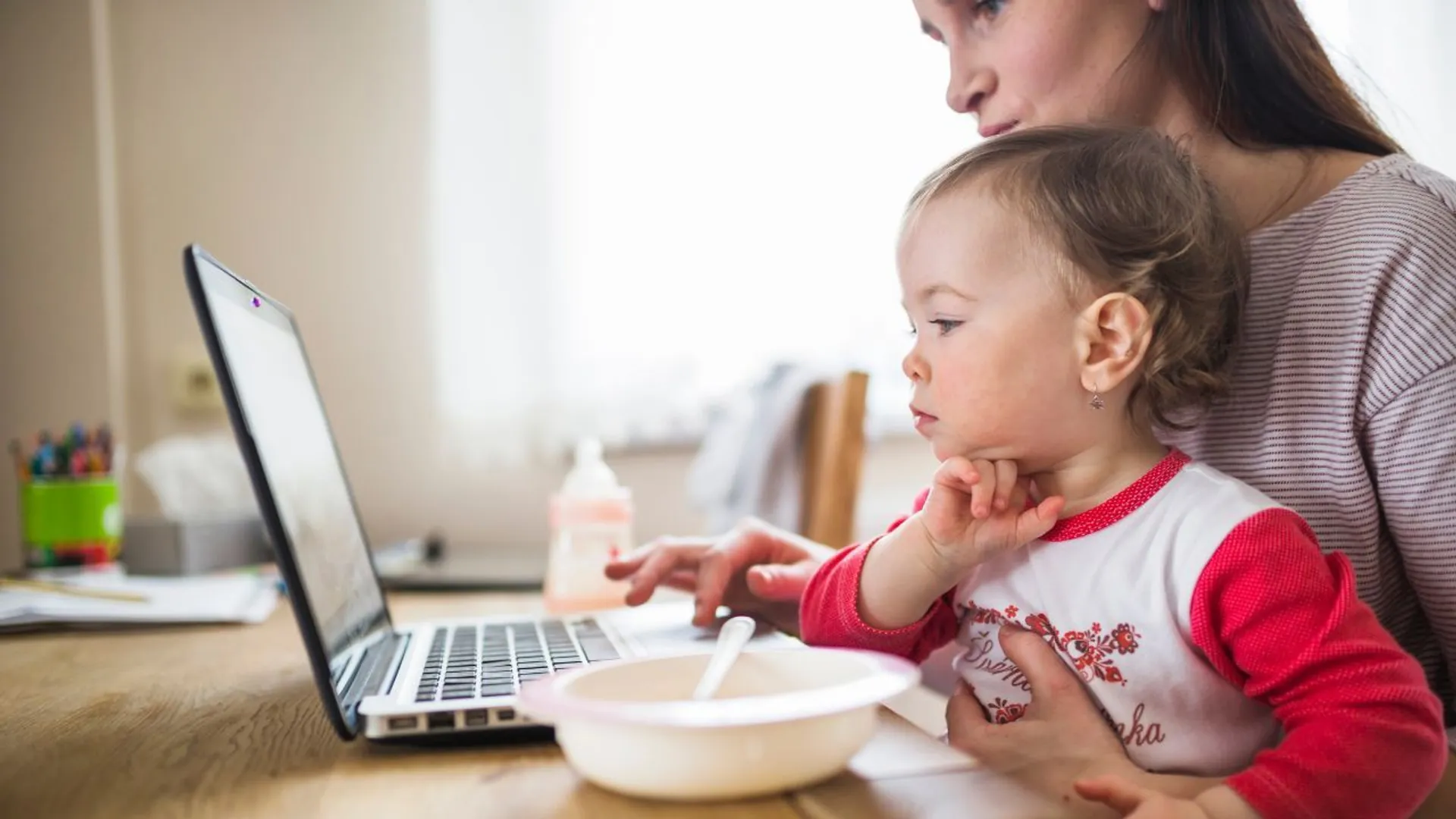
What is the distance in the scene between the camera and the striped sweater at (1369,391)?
2.55 ft

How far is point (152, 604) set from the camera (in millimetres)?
1290

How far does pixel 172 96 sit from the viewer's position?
2.34 m

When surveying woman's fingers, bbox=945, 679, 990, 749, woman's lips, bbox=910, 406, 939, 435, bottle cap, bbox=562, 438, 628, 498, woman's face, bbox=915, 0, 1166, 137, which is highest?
woman's face, bbox=915, 0, 1166, 137

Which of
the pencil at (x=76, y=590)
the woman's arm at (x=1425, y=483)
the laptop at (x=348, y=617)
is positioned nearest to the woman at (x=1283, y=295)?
the woman's arm at (x=1425, y=483)

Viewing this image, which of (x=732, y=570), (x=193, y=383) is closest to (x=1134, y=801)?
(x=732, y=570)

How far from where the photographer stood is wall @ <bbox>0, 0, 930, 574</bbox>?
2217 mm

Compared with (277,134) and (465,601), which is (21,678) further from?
(277,134)

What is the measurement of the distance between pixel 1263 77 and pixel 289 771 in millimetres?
910

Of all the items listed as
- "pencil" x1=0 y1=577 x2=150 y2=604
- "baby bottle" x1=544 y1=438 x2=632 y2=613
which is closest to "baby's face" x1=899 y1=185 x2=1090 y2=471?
"baby bottle" x1=544 y1=438 x2=632 y2=613

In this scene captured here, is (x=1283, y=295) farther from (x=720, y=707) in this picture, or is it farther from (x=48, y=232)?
(x=48, y=232)

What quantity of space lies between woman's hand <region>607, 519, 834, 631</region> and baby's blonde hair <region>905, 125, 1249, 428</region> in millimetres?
342

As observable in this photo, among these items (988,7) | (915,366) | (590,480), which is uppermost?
(988,7)

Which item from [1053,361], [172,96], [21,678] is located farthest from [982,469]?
[172,96]

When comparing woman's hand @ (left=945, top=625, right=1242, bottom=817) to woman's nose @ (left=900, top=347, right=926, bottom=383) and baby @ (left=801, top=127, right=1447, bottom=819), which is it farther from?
woman's nose @ (left=900, top=347, right=926, bottom=383)
